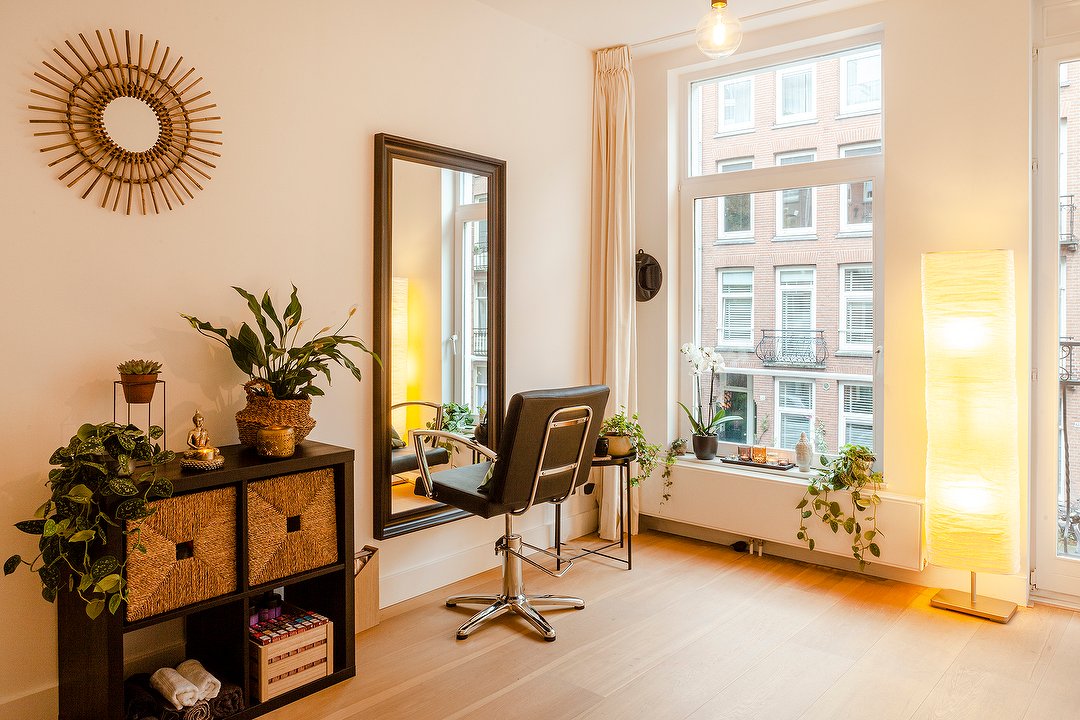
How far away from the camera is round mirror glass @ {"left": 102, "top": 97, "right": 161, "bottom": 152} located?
2.37 metres

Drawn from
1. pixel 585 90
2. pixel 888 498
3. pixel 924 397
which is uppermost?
pixel 585 90

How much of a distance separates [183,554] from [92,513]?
29 cm

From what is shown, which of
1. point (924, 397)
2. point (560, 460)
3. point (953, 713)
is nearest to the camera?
point (953, 713)

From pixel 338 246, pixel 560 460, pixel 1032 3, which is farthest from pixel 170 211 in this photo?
pixel 1032 3

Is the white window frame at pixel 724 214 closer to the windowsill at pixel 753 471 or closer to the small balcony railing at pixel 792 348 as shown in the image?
the small balcony railing at pixel 792 348

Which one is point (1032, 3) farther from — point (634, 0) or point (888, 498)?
point (888, 498)

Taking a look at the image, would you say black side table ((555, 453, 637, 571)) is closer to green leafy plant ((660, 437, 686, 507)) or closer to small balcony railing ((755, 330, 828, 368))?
green leafy plant ((660, 437, 686, 507))

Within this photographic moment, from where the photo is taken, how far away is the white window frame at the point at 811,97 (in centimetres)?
393

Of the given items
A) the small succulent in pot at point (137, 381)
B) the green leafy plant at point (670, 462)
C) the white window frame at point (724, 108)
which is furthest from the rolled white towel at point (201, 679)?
the white window frame at point (724, 108)

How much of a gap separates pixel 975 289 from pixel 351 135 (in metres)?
2.64

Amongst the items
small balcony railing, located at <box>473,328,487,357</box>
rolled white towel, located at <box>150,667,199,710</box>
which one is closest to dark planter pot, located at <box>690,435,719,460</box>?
small balcony railing, located at <box>473,328,487,357</box>

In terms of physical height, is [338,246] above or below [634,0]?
below

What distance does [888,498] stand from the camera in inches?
138

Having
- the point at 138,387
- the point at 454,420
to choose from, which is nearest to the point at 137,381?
the point at 138,387
